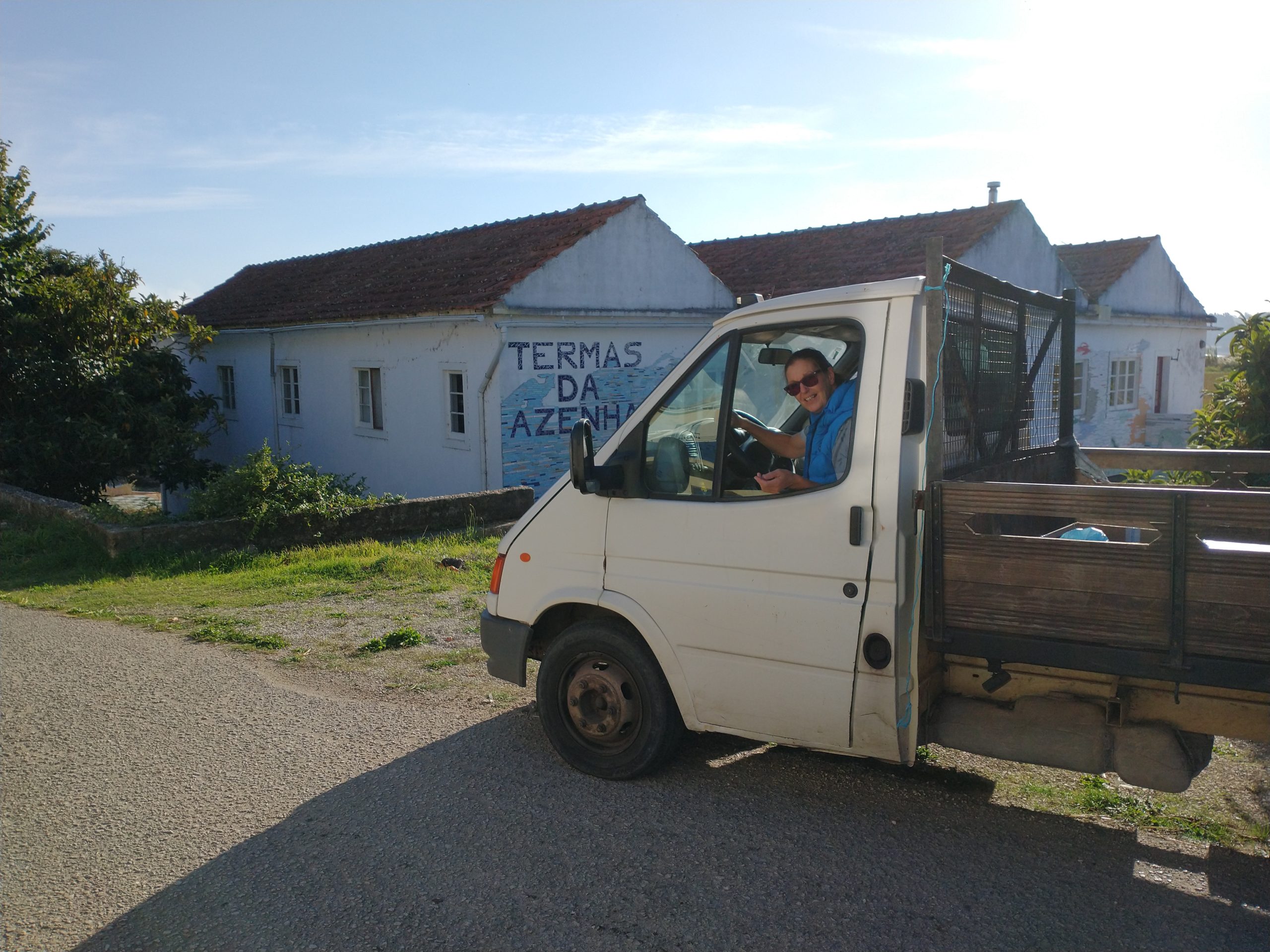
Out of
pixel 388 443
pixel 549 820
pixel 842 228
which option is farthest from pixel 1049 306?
pixel 842 228

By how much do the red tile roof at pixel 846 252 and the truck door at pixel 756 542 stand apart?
12.2 m

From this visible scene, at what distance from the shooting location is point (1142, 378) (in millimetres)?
20516

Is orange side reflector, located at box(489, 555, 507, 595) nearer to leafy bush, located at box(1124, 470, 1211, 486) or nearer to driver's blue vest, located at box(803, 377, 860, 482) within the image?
driver's blue vest, located at box(803, 377, 860, 482)

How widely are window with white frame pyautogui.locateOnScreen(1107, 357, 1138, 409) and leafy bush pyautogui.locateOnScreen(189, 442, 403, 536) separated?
15.2 metres

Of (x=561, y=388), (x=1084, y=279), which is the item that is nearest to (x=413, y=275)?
(x=561, y=388)

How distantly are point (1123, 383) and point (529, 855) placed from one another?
1962 centimetres

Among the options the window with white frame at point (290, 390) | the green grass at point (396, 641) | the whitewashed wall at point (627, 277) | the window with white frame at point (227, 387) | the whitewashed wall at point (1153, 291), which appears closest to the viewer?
the green grass at point (396, 641)

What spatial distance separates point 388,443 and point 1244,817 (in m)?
14.0

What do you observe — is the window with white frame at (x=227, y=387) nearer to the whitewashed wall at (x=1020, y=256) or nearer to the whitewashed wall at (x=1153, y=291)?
the whitewashed wall at (x=1020, y=256)

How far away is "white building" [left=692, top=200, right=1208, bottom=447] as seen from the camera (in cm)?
1709

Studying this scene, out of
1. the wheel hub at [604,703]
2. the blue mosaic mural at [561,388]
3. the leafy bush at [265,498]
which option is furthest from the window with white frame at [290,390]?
the wheel hub at [604,703]

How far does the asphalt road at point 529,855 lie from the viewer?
334cm

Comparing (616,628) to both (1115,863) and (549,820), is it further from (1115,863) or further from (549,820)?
(1115,863)

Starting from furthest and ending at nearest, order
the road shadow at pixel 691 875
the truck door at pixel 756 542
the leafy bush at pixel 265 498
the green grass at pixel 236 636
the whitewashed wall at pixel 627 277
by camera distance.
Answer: the whitewashed wall at pixel 627 277 < the leafy bush at pixel 265 498 < the green grass at pixel 236 636 < the truck door at pixel 756 542 < the road shadow at pixel 691 875
